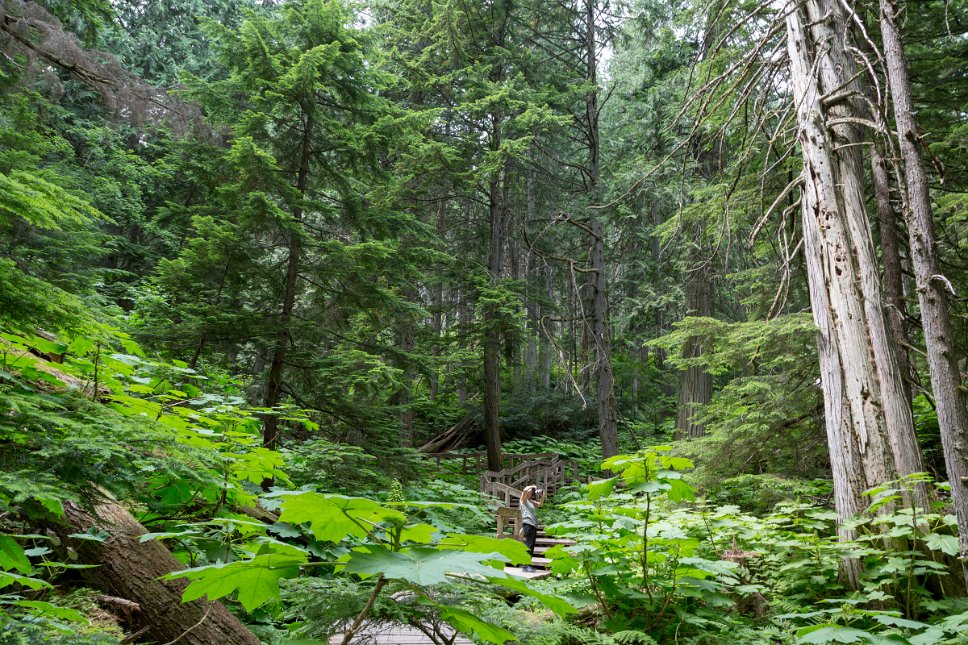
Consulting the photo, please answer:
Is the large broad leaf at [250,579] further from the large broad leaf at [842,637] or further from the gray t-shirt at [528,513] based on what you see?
the gray t-shirt at [528,513]

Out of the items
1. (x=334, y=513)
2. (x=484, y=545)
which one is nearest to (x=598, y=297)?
(x=484, y=545)

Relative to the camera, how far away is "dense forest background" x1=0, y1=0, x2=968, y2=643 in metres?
2.16

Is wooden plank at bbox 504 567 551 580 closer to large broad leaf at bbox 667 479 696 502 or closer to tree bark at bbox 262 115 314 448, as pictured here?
large broad leaf at bbox 667 479 696 502

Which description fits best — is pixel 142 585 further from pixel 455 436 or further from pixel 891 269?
pixel 455 436

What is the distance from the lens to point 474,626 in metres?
1.29

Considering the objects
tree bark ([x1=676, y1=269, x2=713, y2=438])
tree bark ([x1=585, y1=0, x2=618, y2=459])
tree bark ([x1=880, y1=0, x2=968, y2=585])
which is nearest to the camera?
tree bark ([x1=880, y1=0, x2=968, y2=585])

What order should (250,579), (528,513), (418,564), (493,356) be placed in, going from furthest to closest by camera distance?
→ 1. (493,356)
2. (528,513)
3. (250,579)
4. (418,564)

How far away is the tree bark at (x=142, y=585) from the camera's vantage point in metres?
2.75

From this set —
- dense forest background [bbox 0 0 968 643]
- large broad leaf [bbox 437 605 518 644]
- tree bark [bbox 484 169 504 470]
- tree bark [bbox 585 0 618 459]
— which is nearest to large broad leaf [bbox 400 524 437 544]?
dense forest background [bbox 0 0 968 643]

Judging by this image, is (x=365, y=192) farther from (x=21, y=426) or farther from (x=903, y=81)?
(x=21, y=426)

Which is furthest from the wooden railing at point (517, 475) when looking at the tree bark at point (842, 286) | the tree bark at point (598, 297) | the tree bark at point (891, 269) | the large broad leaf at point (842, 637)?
the large broad leaf at point (842, 637)

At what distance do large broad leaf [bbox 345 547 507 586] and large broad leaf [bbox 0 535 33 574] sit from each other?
47.2 inches

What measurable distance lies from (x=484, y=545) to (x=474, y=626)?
0.21m

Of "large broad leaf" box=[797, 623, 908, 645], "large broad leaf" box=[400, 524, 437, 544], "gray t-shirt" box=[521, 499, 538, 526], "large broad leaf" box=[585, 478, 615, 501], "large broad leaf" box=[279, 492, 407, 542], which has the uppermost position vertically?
"large broad leaf" box=[585, 478, 615, 501]
